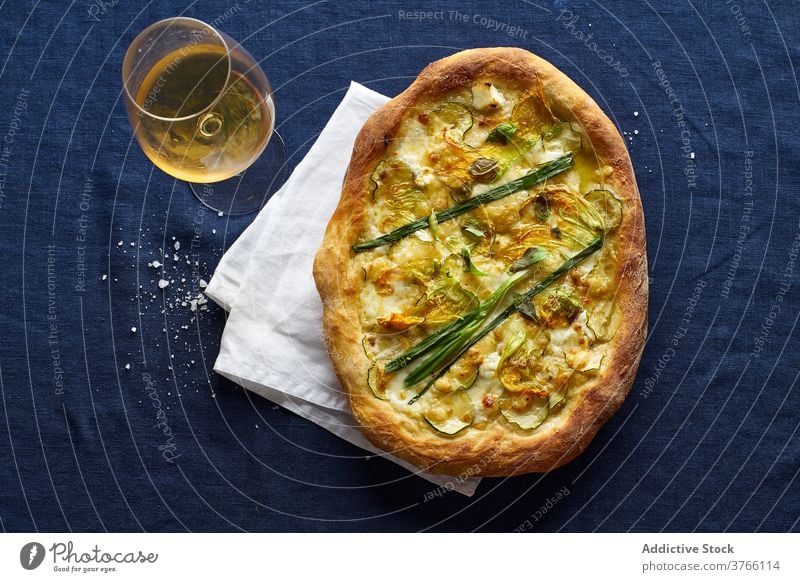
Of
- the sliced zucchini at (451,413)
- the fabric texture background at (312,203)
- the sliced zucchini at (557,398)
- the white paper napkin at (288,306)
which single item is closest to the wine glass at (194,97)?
the white paper napkin at (288,306)

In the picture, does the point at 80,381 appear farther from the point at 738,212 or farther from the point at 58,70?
the point at 738,212

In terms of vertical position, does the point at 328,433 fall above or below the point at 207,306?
below

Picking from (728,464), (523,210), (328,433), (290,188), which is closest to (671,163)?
(523,210)

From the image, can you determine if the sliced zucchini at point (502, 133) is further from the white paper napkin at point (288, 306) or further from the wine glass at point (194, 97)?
the wine glass at point (194, 97)

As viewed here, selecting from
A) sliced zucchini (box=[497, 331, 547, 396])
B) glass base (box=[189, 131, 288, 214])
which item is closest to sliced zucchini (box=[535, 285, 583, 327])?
sliced zucchini (box=[497, 331, 547, 396])

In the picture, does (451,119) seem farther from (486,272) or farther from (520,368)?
(520,368)

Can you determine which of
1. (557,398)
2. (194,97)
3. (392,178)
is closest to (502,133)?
(392,178)
